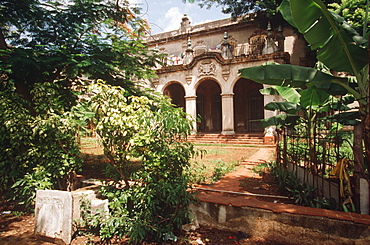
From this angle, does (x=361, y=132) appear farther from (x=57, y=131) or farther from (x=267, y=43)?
(x=267, y=43)

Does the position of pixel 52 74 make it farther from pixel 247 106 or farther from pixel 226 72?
pixel 247 106

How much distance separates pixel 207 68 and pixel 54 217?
1340 centimetres

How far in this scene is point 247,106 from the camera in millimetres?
18500

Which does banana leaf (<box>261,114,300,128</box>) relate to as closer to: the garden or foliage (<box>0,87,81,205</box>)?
the garden

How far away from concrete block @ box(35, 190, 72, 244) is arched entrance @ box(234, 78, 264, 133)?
1619 cm

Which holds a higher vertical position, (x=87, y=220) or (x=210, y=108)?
(x=210, y=108)

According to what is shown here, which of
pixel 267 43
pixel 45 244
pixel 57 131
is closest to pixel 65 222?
pixel 45 244

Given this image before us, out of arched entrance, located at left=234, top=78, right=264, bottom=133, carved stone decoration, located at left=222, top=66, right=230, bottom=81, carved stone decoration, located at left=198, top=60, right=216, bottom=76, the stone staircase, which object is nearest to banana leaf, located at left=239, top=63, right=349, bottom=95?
the stone staircase

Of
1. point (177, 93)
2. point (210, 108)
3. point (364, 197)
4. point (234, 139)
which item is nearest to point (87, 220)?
point (364, 197)

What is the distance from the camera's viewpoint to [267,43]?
536 inches

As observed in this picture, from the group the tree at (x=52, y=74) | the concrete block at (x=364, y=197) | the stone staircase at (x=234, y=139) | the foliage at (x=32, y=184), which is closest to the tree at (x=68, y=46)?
the tree at (x=52, y=74)

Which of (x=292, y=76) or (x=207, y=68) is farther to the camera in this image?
(x=207, y=68)

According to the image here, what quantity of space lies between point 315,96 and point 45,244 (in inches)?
225

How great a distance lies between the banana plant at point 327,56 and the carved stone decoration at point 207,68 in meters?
11.8
